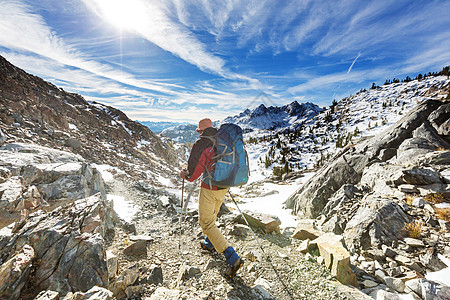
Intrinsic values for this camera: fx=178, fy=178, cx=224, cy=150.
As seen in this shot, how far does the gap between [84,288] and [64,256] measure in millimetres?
685

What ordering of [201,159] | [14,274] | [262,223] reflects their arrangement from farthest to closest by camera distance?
[262,223]
[201,159]
[14,274]

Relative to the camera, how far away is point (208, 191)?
4.11 meters

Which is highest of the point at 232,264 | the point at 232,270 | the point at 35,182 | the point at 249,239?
the point at 35,182

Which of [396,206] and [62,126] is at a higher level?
[62,126]

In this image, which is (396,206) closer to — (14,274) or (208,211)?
(208,211)

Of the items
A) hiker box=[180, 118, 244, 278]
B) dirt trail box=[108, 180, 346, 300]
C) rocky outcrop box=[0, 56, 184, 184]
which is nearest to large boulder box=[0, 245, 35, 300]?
dirt trail box=[108, 180, 346, 300]

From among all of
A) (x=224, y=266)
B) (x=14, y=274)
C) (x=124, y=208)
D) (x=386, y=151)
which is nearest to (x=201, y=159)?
(x=224, y=266)

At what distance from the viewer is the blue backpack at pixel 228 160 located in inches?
152

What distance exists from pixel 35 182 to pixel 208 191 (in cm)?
678

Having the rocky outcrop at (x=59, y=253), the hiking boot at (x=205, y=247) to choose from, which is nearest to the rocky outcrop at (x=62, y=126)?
the rocky outcrop at (x=59, y=253)

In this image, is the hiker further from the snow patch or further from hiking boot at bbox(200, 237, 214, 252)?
the snow patch

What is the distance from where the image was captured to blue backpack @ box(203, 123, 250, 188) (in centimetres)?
A: 387

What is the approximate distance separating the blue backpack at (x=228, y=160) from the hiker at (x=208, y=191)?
0.10 m

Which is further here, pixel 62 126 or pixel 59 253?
pixel 62 126
